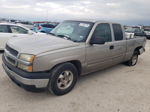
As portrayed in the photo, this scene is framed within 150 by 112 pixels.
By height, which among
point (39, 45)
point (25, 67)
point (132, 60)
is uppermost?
point (39, 45)

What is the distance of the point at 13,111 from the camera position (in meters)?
2.58

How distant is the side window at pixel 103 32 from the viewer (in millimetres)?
Answer: 3752

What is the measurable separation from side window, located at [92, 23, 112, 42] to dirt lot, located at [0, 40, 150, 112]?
1.28m

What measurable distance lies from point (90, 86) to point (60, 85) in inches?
38.7

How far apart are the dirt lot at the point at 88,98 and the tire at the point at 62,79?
157 millimetres

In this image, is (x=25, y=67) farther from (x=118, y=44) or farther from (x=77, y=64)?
(x=118, y=44)

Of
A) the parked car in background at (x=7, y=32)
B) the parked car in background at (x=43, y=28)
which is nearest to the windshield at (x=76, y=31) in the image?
the parked car in background at (x=7, y=32)

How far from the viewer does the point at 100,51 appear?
377cm

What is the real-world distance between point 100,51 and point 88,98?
129 centimetres

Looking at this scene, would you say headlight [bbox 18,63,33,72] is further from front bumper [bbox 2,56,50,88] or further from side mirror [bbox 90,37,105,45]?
side mirror [bbox 90,37,105,45]

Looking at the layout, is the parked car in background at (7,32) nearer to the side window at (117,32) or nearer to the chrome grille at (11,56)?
the chrome grille at (11,56)

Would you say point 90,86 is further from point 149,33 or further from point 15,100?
point 149,33

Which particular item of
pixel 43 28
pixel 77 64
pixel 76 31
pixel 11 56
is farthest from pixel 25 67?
pixel 43 28

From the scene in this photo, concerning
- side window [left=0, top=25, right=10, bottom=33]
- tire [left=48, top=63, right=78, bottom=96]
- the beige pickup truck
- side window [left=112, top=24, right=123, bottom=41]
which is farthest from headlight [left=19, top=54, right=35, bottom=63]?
side window [left=0, top=25, right=10, bottom=33]
